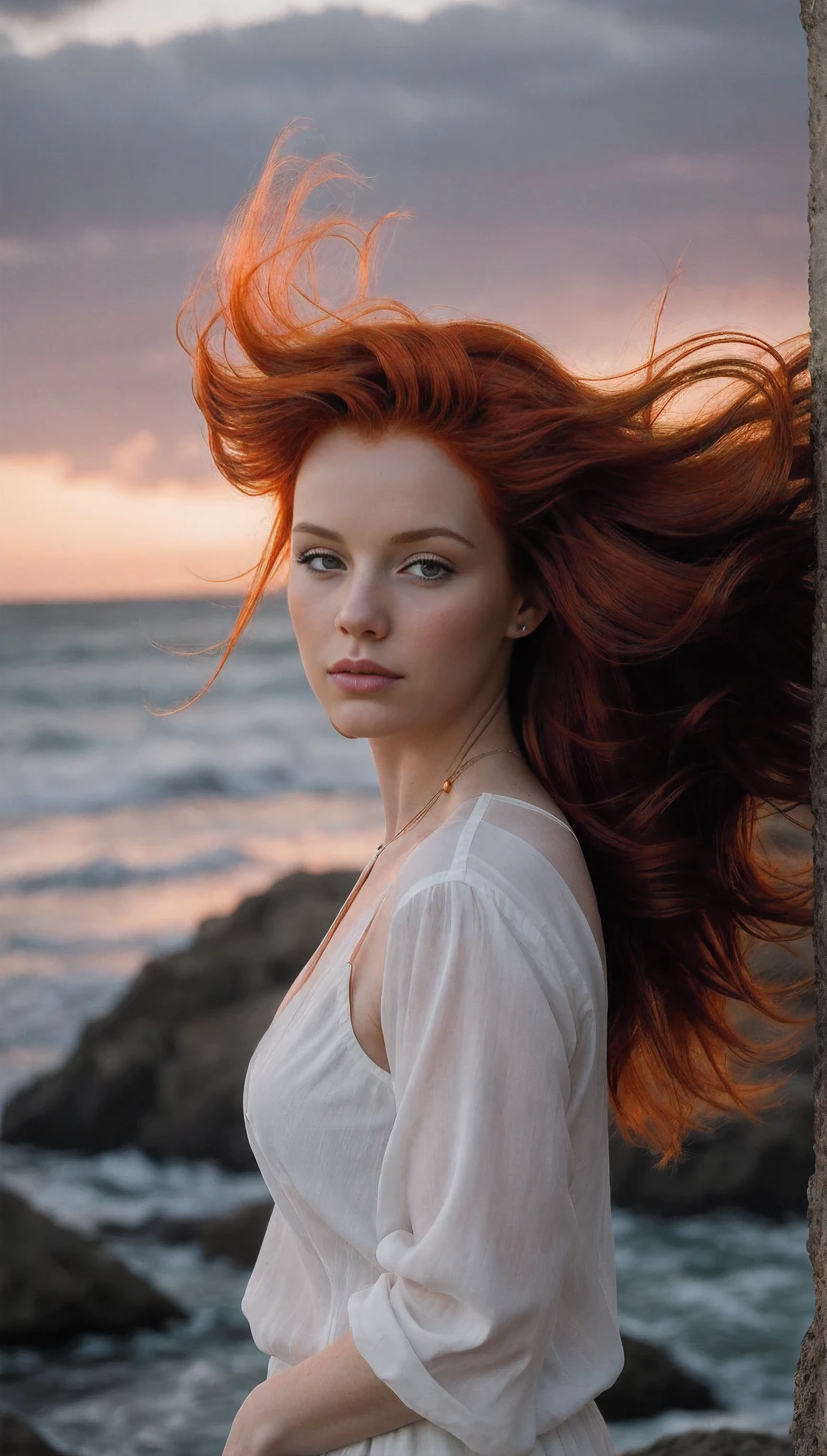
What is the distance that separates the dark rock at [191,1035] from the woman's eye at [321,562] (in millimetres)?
5469

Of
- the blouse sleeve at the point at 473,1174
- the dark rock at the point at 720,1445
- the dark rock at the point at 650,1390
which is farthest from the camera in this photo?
the dark rock at the point at 650,1390

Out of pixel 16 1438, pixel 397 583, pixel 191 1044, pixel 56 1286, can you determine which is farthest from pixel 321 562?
pixel 191 1044

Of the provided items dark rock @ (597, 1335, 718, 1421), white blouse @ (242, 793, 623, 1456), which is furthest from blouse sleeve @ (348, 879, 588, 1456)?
dark rock @ (597, 1335, 718, 1421)

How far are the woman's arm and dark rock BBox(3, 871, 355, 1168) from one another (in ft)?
17.9

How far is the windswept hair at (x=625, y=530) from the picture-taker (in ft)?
5.06

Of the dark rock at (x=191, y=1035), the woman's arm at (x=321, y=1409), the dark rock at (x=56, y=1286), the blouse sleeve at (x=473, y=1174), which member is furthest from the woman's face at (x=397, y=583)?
the dark rock at (x=191, y=1035)

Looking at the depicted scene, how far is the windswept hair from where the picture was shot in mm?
1543

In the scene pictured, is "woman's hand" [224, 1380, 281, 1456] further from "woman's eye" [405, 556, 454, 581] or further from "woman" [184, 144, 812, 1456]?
"woman's eye" [405, 556, 454, 581]

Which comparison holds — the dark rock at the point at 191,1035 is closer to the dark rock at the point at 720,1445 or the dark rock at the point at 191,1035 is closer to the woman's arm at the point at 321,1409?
the dark rock at the point at 720,1445

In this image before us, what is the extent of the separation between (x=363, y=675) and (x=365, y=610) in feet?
0.25

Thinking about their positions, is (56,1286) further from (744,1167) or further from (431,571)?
(431,571)

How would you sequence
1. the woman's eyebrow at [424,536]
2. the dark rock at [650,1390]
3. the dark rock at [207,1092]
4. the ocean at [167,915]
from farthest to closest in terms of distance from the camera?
1. the dark rock at [207,1092]
2. the ocean at [167,915]
3. the dark rock at [650,1390]
4. the woman's eyebrow at [424,536]

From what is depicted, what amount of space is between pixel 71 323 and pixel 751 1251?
405 inches

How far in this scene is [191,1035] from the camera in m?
7.12
